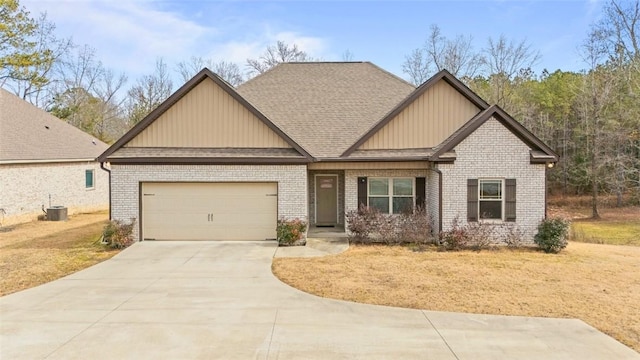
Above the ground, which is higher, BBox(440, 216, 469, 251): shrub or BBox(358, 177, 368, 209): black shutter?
BBox(358, 177, 368, 209): black shutter

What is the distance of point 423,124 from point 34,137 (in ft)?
68.7

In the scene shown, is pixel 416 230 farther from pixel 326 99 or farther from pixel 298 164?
pixel 326 99

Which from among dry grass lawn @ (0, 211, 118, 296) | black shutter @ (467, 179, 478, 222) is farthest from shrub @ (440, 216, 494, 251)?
dry grass lawn @ (0, 211, 118, 296)

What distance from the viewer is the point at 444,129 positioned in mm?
15195

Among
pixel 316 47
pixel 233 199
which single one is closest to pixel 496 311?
pixel 233 199

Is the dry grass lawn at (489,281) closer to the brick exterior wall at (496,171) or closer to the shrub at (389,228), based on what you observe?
the shrub at (389,228)

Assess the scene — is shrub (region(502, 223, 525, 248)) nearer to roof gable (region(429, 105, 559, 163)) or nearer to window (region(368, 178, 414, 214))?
roof gable (region(429, 105, 559, 163))

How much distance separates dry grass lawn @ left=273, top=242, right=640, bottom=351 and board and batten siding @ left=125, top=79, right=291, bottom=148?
485cm

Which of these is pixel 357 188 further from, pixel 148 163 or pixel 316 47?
pixel 316 47

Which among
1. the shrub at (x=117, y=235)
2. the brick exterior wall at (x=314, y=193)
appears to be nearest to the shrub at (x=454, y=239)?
the brick exterior wall at (x=314, y=193)

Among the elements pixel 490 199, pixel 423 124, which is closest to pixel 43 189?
pixel 423 124

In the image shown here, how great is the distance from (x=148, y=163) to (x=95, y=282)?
18.2ft

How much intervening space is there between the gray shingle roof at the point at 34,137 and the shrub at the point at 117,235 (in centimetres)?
951

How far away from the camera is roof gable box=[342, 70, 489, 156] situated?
15.1 m
